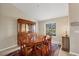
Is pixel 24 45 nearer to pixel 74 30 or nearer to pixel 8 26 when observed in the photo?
pixel 8 26

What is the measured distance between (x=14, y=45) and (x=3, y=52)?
0.23m

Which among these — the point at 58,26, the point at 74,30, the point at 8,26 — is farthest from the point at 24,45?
the point at 74,30

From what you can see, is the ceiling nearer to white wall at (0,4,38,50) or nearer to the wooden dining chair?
white wall at (0,4,38,50)

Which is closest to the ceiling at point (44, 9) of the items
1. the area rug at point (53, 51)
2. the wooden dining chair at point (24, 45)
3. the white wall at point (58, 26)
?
the white wall at point (58, 26)

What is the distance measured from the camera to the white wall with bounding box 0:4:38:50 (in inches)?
68.7

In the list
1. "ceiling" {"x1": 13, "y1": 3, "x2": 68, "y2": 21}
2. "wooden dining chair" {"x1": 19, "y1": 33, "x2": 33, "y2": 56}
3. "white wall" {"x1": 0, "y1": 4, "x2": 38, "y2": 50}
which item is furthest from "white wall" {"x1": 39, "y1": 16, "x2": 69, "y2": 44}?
"white wall" {"x1": 0, "y1": 4, "x2": 38, "y2": 50}

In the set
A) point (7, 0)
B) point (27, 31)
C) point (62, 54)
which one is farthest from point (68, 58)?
point (7, 0)

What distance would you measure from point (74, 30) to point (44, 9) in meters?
0.62

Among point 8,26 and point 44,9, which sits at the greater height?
point 44,9

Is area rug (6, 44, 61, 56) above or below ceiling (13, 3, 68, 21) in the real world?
below

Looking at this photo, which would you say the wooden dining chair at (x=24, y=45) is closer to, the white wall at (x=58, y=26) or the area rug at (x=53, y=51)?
the area rug at (x=53, y=51)

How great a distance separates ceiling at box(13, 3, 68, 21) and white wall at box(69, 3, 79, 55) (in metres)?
0.10

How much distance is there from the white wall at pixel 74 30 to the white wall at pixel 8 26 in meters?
0.91

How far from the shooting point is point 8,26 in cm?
176
